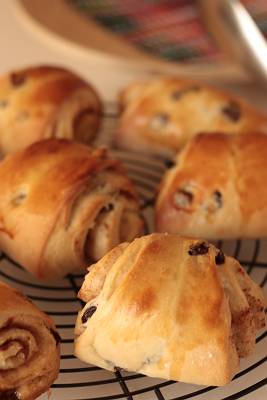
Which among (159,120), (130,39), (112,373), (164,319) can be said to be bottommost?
(112,373)

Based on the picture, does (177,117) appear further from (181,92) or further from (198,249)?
(198,249)

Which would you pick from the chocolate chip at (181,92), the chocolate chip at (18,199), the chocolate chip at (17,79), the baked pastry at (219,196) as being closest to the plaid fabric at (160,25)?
the chocolate chip at (181,92)

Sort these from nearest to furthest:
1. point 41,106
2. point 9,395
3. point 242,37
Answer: point 9,395 → point 41,106 → point 242,37

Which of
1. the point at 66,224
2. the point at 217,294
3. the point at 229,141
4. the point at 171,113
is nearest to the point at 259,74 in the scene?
the point at 171,113

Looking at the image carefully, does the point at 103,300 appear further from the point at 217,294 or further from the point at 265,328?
the point at 265,328

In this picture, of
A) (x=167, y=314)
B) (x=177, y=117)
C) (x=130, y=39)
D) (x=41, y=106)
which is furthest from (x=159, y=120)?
(x=167, y=314)

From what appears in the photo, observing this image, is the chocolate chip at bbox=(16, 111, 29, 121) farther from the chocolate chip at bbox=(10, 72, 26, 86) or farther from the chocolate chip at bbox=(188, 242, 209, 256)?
the chocolate chip at bbox=(188, 242, 209, 256)

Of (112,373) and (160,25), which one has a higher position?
(160,25)
